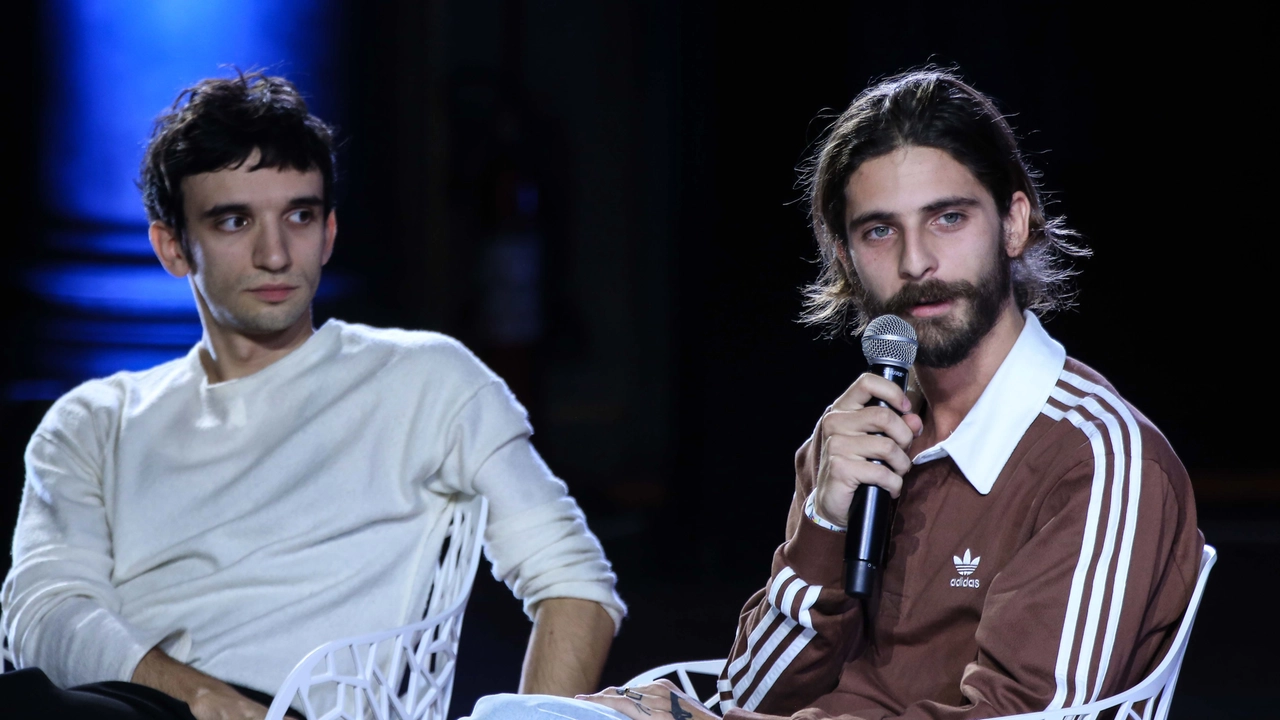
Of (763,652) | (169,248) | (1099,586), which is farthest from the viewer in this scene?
(169,248)

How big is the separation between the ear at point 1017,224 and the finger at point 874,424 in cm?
44

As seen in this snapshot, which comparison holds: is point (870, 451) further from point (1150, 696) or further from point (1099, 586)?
point (1150, 696)

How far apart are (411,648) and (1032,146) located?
10.1 feet

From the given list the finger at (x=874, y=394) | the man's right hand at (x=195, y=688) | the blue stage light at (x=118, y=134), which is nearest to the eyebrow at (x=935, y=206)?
the finger at (x=874, y=394)

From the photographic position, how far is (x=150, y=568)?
2064mm

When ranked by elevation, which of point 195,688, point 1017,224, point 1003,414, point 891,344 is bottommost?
point 195,688

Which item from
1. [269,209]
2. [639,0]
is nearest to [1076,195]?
[639,0]

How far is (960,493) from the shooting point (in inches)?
62.5

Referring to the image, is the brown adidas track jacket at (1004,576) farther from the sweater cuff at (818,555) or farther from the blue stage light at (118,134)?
the blue stage light at (118,134)

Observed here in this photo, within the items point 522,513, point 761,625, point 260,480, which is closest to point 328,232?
point 260,480

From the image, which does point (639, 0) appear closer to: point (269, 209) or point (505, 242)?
point (505, 242)

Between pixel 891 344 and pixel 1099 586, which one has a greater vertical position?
pixel 891 344

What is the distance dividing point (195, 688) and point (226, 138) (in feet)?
3.01

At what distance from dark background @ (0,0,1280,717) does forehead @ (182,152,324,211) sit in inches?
49.2
